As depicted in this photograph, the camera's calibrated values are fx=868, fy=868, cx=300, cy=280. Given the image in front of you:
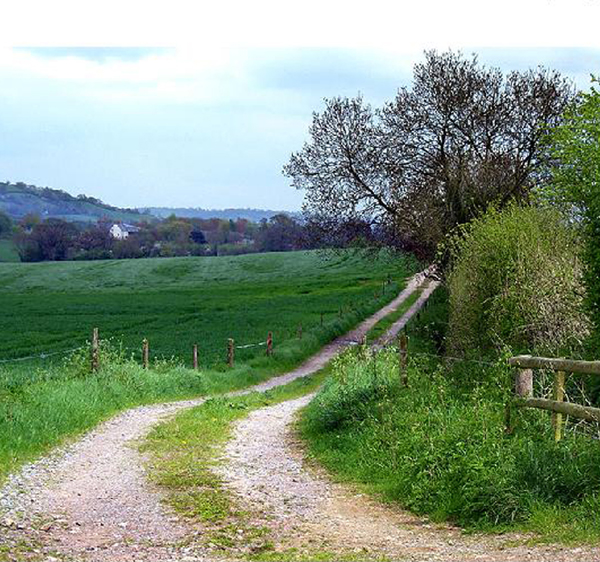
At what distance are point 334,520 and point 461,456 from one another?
1802mm

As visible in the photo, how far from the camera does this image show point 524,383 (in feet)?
40.1

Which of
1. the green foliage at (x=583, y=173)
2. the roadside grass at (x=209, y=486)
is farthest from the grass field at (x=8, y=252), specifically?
the green foliage at (x=583, y=173)

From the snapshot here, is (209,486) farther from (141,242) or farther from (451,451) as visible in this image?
(141,242)

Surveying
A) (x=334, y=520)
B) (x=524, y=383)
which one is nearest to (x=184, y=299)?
(x=524, y=383)

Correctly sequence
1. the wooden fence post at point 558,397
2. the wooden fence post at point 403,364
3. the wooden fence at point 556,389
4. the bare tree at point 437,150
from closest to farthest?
the wooden fence at point 556,389
the wooden fence post at point 558,397
the wooden fence post at point 403,364
the bare tree at point 437,150

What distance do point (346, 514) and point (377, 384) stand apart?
621 centimetres

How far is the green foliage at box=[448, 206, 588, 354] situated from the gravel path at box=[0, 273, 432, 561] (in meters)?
9.36

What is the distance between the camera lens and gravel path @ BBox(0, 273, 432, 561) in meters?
9.31

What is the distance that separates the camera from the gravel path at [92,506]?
9.31 m

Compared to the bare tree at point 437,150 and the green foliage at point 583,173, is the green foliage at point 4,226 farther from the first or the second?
the green foliage at point 583,173

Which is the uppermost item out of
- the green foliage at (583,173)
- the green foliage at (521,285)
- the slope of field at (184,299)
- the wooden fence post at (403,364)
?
the green foliage at (583,173)

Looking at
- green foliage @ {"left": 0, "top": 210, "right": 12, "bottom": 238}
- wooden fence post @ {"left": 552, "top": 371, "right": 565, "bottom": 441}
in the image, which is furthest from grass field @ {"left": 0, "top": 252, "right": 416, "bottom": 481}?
green foliage @ {"left": 0, "top": 210, "right": 12, "bottom": 238}

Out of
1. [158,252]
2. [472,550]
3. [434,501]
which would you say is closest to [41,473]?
[434,501]

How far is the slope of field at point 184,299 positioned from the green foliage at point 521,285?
13361 millimetres
